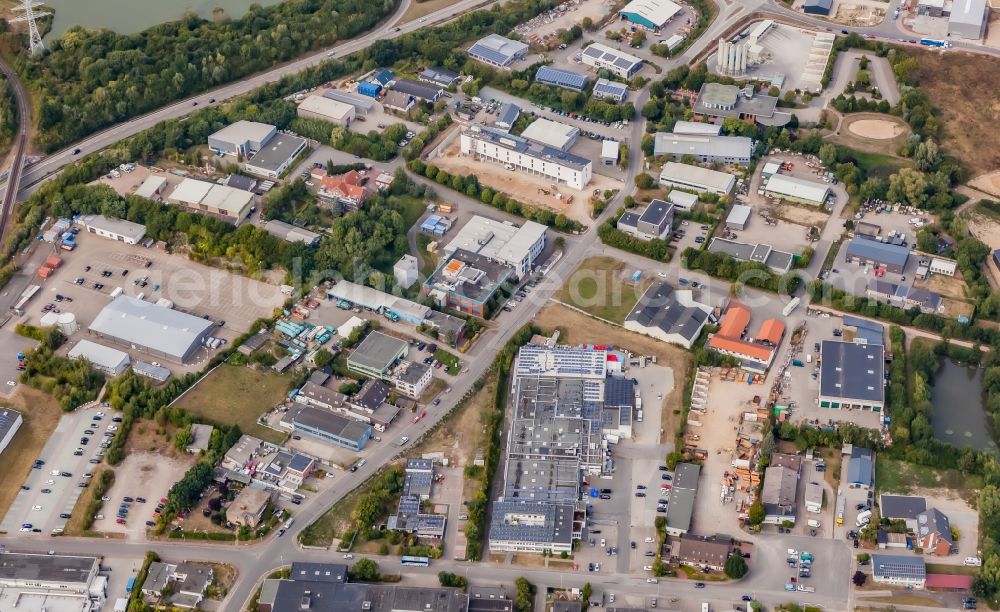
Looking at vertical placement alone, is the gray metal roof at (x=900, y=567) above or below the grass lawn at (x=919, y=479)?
above

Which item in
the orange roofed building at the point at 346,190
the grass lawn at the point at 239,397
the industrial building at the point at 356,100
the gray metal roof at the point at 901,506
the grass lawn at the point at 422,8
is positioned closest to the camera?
the gray metal roof at the point at 901,506

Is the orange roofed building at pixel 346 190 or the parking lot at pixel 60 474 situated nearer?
the parking lot at pixel 60 474

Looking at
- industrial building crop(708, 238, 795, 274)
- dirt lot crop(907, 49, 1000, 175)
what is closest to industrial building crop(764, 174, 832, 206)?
industrial building crop(708, 238, 795, 274)

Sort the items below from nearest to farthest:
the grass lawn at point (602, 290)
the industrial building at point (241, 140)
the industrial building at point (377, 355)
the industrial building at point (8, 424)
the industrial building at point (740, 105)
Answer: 1. the industrial building at point (8, 424)
2. the industrial building at point (377, 355)
3. the grass lawn at point (602, 290)
4. the industrial building at point (241, 140)
5. the industrial building at point (740, 105)

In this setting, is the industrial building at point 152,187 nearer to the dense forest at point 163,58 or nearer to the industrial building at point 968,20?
the dense forest at point 163,58

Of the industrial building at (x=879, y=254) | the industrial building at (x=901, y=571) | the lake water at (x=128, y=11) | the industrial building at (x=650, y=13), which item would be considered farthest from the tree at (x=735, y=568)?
the lake water at (x=128, y=11)

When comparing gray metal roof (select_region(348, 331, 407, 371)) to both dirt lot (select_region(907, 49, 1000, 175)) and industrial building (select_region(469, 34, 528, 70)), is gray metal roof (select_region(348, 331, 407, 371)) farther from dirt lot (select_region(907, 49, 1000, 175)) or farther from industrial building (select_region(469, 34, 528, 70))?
dirt lot (select_region(907, 49, 1000, 175))

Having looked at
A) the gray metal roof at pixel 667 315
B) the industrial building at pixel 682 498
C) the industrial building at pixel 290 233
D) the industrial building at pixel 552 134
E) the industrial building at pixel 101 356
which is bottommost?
the industrial building at pixel 682 498

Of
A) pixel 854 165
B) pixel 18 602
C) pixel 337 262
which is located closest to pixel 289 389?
pixel 337 262

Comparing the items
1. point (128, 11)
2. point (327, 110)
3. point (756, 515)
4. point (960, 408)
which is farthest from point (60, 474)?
point (128, 11)
